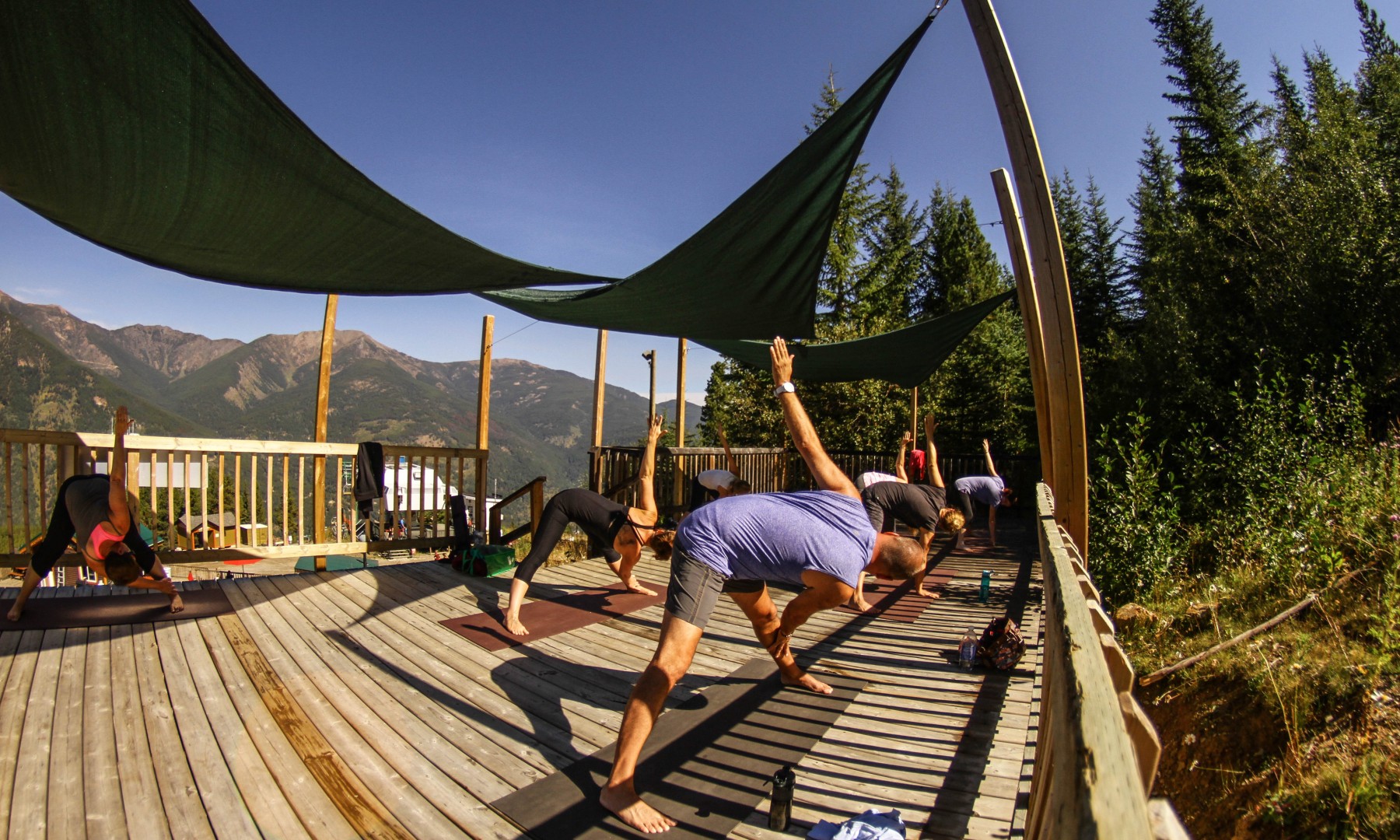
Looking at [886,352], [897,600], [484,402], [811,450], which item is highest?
[886,352]

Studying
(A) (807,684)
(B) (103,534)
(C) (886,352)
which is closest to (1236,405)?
(C) (886,352)

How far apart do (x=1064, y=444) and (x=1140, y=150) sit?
25986mm

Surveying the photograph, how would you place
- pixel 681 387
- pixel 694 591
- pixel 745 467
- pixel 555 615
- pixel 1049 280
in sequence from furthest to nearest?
pixel 681 387 < pixel 745 467 < pixel 555 615 < pixel 1049 280 < pixel 694 591

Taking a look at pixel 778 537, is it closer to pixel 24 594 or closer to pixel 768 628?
pixel 768 628

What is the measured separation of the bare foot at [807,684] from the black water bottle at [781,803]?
1215 mm

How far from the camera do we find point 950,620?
16.4 ft

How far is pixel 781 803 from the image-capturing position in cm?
221

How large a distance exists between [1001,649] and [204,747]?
383cm

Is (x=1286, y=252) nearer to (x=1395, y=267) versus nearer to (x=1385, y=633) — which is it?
(x=1395, y=267)

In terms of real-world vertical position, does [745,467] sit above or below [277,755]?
above

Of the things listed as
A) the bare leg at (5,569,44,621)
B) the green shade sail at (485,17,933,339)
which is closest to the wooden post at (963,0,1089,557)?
the green shade sail at (485,17,933,339)

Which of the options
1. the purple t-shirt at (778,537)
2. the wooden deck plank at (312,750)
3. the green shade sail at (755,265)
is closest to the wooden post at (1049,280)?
the green shade sail at (755,265)

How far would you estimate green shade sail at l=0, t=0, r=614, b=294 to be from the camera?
241 cm

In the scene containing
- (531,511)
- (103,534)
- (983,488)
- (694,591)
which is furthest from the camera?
(983,488)
